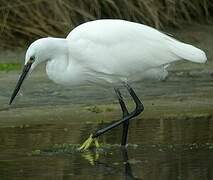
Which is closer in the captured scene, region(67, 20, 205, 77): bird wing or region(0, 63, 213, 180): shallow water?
region(0, 63, 213, 180): shallow water

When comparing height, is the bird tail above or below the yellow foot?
above

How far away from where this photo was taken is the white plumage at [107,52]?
810cm

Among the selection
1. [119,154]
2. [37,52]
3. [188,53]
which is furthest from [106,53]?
[119,154]

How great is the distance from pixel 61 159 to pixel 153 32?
1544mm

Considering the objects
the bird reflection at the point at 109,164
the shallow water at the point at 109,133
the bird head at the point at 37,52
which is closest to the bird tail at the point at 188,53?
the shallow water at the point at 109,133

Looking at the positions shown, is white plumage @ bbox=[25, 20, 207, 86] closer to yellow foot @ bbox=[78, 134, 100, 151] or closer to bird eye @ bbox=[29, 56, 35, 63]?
bird eye @ bbox=[29, 56, 35, 63]

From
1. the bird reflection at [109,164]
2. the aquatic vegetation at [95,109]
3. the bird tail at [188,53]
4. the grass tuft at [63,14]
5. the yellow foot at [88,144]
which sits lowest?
the grass tuft at [63,14]

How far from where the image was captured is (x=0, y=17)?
1319cm

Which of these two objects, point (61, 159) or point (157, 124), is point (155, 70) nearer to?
point (157, 124)

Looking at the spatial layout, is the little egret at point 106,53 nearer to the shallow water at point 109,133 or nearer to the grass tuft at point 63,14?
the shallow water at point 109,133

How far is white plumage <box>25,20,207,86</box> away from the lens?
810 centimetres

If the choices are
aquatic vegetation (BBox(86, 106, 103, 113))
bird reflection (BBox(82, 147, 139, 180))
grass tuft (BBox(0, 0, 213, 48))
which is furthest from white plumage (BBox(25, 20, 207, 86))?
grass tuft (BBox(0, 0, 213, 48))

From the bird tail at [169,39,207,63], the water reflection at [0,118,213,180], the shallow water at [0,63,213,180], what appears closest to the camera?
the water reflection at [0,118,213,180]

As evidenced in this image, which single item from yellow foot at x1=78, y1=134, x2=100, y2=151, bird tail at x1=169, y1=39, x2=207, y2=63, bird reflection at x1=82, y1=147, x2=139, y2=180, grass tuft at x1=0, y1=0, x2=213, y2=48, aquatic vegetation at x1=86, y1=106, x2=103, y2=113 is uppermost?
bird tail at x1=169, y1=39, x2=207, y2=63
